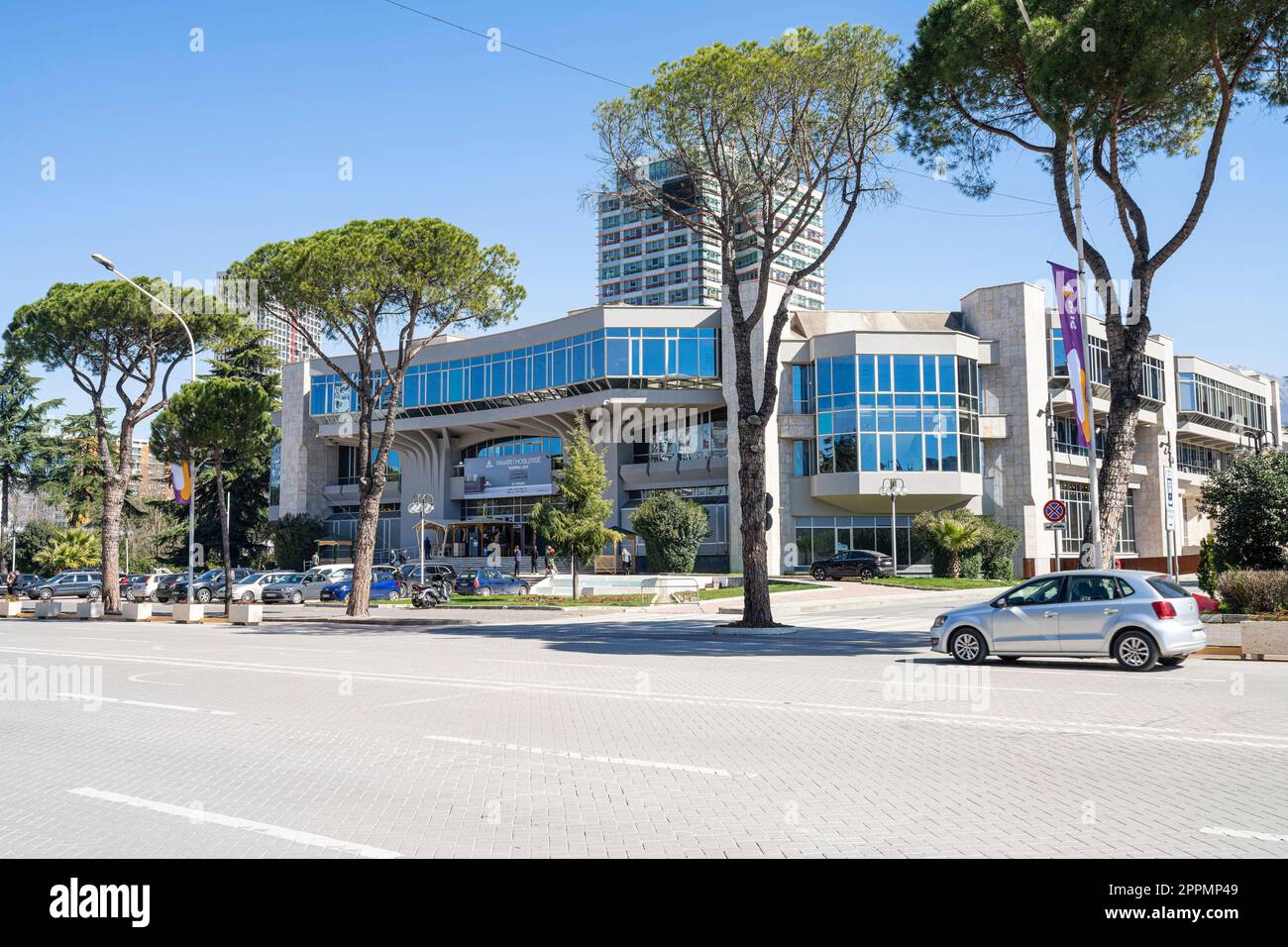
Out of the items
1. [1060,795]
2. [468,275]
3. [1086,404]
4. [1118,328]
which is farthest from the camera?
[468,275]

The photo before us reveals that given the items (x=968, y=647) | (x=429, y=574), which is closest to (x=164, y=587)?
(x=429, y=574)

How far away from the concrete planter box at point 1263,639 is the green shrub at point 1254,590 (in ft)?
11.7

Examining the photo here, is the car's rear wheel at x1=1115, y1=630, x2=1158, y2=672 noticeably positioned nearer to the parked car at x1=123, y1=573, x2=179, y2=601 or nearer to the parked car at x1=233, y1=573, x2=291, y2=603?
the parked car at x1=233, y1=573, x2=291, y2=603

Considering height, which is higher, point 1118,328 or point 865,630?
point 1118,328

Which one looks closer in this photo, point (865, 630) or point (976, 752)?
point (976, 752)

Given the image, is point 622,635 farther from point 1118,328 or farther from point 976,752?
point 976,752

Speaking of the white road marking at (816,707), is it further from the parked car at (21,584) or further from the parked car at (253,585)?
the parked car at (21,584)

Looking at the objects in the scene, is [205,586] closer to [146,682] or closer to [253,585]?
[253,585]

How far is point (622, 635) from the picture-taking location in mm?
23109

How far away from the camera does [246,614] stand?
30.6m

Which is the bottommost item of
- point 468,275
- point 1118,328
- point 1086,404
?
point 1086,404

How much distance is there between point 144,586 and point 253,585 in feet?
32.9
